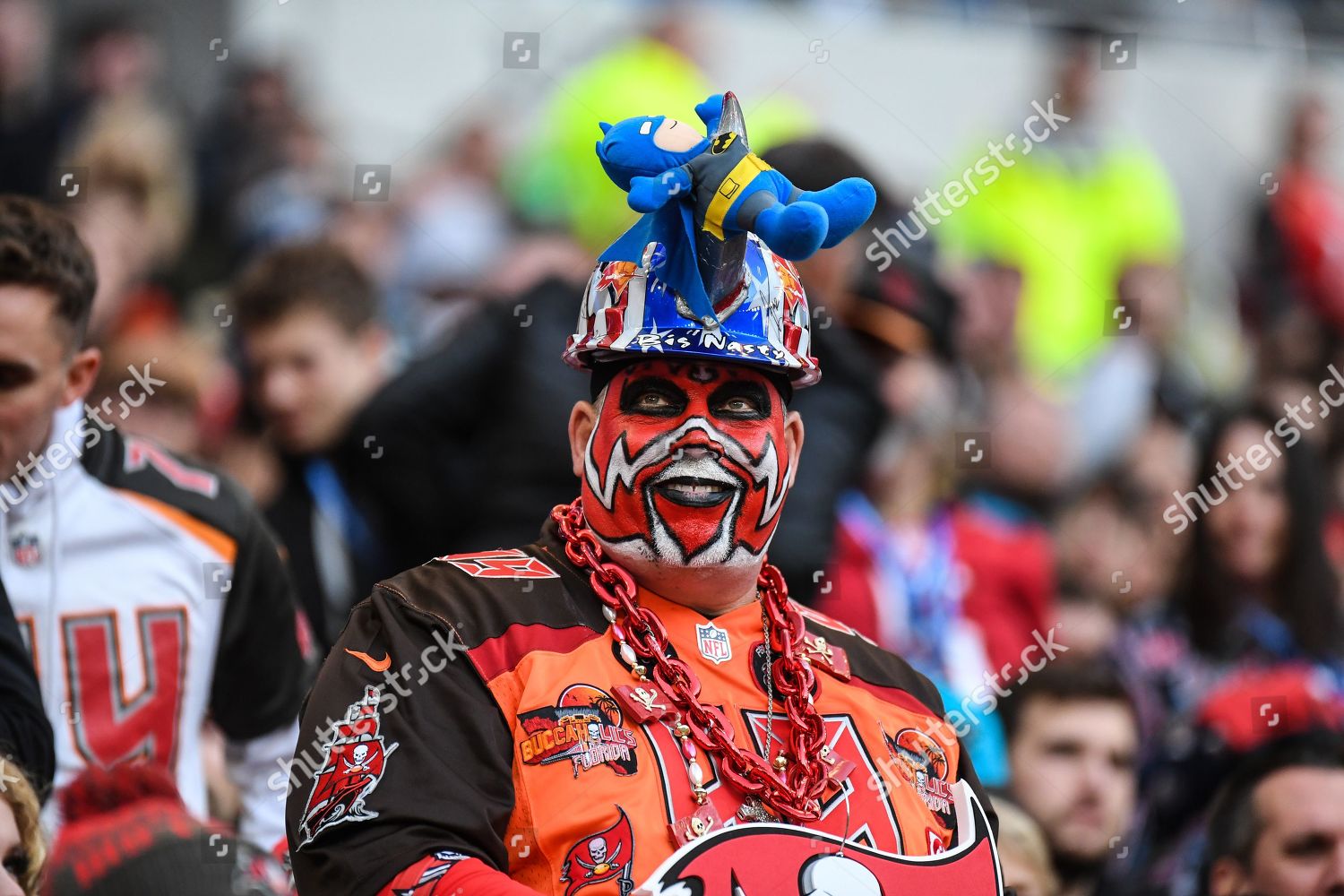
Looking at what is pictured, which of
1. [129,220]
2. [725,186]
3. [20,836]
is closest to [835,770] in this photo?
[725,186]

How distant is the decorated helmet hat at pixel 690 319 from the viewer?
3703 millimetres

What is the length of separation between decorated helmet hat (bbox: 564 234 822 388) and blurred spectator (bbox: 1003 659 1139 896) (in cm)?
262

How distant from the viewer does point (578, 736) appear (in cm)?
351

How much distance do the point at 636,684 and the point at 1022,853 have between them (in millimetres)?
2114

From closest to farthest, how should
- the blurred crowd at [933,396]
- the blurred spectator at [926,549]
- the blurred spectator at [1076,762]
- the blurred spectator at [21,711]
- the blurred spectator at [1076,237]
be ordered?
1. the blurred spectator at [21,711]
2. the blurred crowd at [933,396]
3. the blurred spectator at [1076,762]
4. the blurred spectator at [926,549]
5. the blurred spectator at [1076,237]

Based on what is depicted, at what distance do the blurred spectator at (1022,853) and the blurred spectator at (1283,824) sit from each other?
19.8 inches

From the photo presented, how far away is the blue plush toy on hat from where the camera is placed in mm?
3457

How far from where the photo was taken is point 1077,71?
375 inches

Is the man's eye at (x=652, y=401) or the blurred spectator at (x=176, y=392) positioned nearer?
the man's eye at (x=652, y=401)

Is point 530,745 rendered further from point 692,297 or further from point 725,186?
point 725,186

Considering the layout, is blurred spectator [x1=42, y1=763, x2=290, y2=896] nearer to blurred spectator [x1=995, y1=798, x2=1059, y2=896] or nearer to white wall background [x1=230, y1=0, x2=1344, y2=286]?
blurred spectator [x1=995, y1=798, x2=1059, y2=896]

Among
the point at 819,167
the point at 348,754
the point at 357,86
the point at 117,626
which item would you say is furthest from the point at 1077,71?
the point at 348,754

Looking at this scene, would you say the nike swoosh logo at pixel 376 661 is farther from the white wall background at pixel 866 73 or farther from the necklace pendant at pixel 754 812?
the white wall background at pixel 866 73

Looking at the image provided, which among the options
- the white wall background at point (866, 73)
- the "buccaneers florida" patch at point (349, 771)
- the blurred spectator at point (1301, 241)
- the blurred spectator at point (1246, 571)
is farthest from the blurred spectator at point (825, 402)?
the blurred spectator at point (1301, 241)
